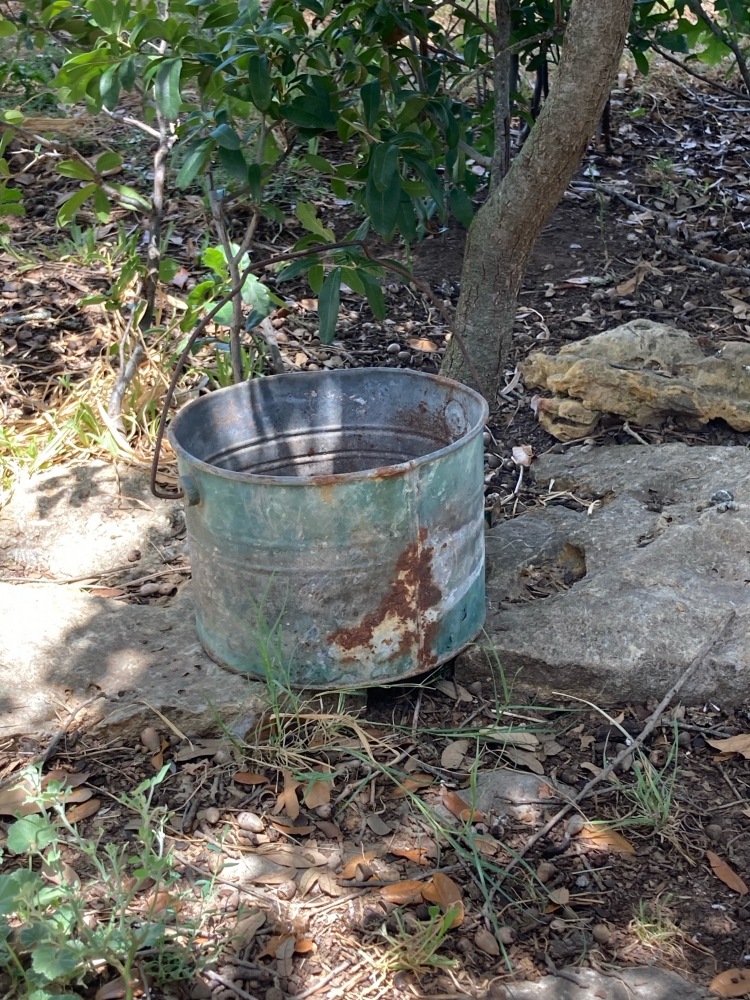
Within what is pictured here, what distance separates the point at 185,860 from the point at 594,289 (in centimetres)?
311

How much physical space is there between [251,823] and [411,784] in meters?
0.36

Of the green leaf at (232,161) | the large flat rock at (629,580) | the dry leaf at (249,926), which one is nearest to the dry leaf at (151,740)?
the dry leaf at (249,926)

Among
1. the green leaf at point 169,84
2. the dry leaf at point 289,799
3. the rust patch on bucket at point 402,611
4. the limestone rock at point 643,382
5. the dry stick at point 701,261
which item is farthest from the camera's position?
the dry stick at point 701,261

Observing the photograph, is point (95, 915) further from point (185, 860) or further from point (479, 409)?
point (479, 409)

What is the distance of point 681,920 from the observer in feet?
6.20

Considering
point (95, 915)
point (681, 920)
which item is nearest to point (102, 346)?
point (95, 915)

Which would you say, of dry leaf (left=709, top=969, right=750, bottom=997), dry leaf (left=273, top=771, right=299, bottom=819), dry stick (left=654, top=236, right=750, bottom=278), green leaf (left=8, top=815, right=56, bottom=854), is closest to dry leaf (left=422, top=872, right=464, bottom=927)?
dry leaf (left=273, top=771, right=299, bottom=819)

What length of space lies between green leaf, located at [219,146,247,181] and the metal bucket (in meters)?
0.58

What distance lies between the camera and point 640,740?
226 centimetres

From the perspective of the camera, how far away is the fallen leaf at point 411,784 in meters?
2.20

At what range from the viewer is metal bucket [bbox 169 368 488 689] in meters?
2.18

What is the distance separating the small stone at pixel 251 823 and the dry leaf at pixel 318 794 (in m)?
0.11

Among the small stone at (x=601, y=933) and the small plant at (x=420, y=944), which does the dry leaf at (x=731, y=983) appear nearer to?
the small stone at (x=601, y=933)

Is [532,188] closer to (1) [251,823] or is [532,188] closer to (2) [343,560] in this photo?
(2) [343,560]
